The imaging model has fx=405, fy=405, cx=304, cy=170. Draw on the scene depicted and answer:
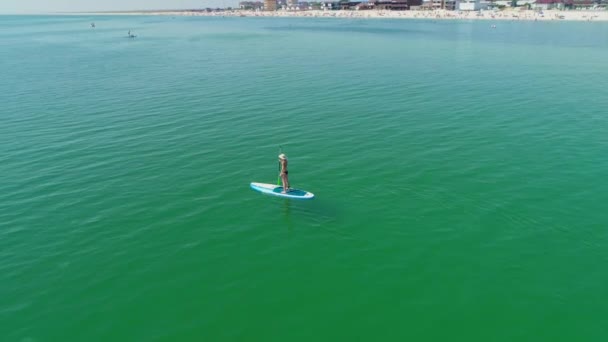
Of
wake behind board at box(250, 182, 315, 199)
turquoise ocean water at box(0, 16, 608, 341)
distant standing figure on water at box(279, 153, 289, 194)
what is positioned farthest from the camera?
wake behind board at box(250, 182, 315, 199)

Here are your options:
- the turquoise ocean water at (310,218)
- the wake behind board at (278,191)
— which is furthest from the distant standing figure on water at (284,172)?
the turquoise ocean water at (310,218)

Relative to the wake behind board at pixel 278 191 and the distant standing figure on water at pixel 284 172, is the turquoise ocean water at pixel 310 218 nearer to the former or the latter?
the wake behind board at pixel 278 191

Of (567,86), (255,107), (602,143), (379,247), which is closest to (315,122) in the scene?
(255,107)

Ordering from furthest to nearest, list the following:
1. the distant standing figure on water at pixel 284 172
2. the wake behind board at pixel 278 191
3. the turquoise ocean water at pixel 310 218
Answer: the wake behind board at pixel 278 191, the distant standing figure on water at pixel 284 172, the turquoise ocean water at pixel 310 218

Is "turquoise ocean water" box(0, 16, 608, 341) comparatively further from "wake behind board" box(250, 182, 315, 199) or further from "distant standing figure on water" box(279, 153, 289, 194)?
"distant standing figure on water" box(279, 153, 289, 194)

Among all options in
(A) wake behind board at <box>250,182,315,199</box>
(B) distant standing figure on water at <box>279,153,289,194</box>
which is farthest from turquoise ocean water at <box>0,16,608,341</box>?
(B) distant standing figure on water at <box>279,153,289,194</box>

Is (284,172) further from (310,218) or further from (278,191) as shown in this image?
(310,218)

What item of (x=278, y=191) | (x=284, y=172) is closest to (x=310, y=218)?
(x=278, y=191)
